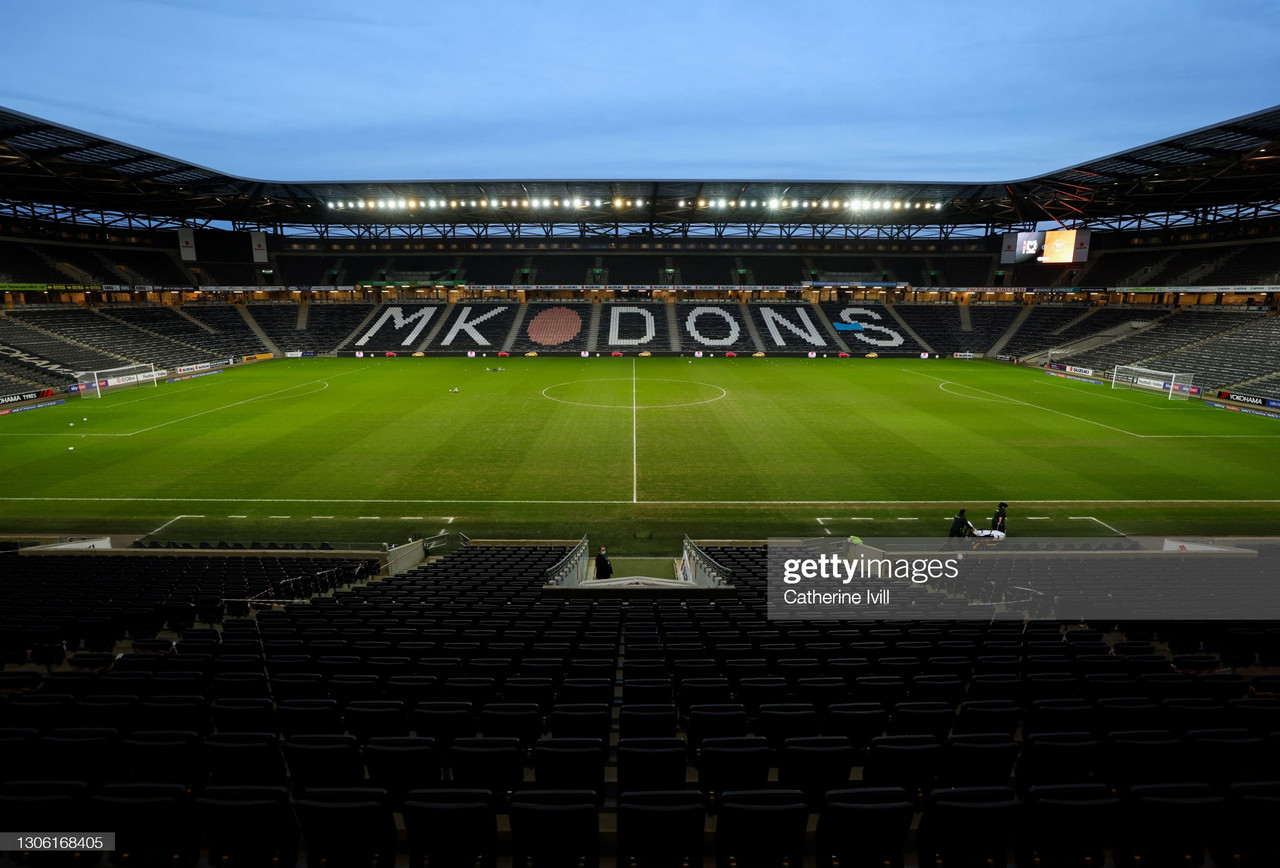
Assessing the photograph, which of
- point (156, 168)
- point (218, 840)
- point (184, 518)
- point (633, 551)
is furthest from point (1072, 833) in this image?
point (156, 168)

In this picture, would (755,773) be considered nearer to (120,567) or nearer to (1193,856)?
(1193,856)

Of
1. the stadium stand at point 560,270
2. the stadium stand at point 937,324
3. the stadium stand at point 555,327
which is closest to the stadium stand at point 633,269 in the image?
the stadium stand at point 560,270

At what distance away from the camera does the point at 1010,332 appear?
7762 cm

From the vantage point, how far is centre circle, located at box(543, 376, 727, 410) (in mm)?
43375

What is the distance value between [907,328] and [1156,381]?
105 ft

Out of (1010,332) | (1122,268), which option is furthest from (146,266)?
(1122,268)

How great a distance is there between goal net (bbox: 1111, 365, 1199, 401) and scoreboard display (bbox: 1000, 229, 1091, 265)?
1641cm

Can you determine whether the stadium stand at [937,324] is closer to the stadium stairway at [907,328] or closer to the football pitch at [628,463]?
the stadium stairway at [907,328]

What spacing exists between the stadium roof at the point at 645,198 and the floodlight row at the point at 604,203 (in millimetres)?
234

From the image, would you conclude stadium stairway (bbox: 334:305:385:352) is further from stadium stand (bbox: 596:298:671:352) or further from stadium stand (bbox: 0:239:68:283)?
stadium stand (bbox: 596:298:671:352)

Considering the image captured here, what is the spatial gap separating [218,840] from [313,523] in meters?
21.0

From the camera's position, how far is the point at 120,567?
15445mm

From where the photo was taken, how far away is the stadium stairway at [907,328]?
75.6 meters

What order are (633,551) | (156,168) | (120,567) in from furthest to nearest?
(156,168) < (633,551) < (120,567)
